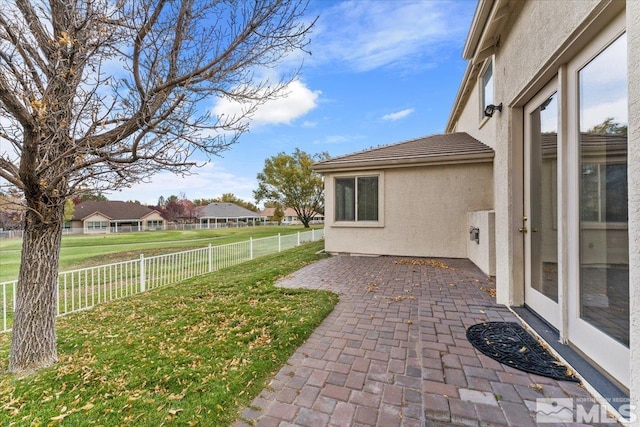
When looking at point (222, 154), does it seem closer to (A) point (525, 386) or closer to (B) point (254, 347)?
(B) point (254, 347)

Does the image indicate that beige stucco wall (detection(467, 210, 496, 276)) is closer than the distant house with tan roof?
Yes

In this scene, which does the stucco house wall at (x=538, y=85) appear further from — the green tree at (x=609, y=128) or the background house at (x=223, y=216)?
the background house at (x=223, y=216)

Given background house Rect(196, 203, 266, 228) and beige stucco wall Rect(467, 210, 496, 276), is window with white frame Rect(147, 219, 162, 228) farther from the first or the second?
beige stucco wall Rect(467, 210, 496, 276)

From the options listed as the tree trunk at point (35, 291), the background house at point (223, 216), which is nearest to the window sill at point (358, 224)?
the tree trunk at point (35, 291)

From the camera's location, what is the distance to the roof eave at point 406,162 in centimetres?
754

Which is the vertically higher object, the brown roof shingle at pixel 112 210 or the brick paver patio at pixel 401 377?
the brown roof shingle at pixel 112 210

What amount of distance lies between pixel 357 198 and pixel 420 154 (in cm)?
235

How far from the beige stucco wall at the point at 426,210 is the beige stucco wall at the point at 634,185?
259 inches

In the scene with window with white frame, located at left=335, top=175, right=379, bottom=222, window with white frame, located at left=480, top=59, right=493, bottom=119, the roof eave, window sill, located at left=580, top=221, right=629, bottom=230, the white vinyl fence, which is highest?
window with white frame, located at left=480, top=59, right=493, bottom=119

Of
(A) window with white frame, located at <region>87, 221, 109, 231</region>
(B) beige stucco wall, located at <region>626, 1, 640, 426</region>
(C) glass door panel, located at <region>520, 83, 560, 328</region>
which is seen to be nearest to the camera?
(B) beige stucco wall, located at <region>626, 1, 640, 426</region>

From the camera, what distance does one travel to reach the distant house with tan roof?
41.8m

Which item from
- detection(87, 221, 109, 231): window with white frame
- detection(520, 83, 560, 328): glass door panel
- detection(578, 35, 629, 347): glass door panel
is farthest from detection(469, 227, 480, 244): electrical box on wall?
detection(87, 221, 109, 231): window with white frame


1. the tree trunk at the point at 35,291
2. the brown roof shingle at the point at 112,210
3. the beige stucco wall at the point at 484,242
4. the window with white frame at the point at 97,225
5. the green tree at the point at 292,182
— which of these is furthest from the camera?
the brown roof shingle at the point at 112,210

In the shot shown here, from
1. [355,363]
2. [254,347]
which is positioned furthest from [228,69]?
[355,363]
